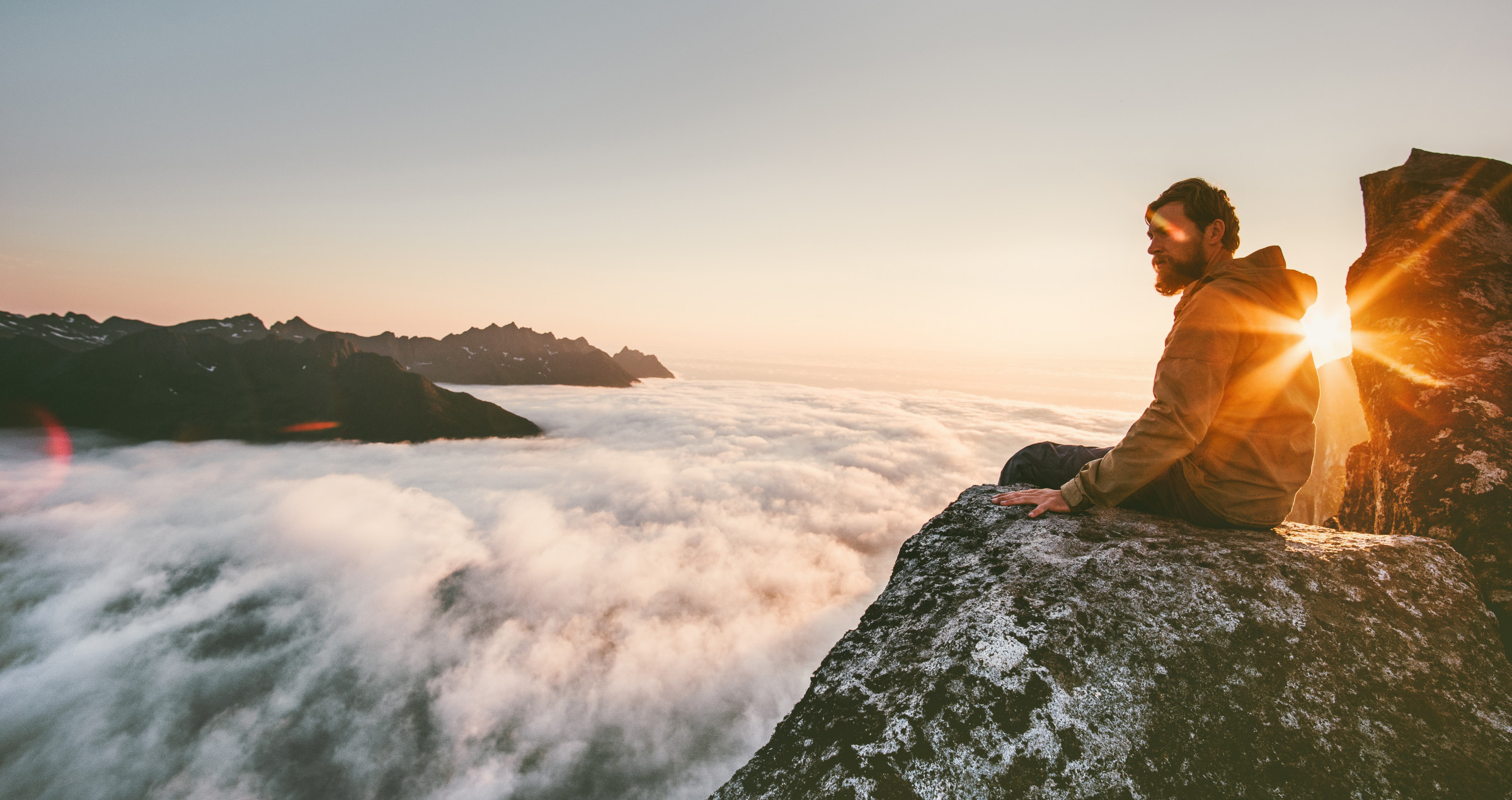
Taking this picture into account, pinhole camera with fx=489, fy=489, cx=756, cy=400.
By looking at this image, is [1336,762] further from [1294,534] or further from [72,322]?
[72,322]

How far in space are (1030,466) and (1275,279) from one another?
2.16 meters

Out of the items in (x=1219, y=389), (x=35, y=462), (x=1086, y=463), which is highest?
(x=1219, y=389)

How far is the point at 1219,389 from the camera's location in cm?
277

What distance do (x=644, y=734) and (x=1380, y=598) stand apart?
328 feet

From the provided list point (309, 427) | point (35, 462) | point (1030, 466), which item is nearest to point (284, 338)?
point (309, 427)

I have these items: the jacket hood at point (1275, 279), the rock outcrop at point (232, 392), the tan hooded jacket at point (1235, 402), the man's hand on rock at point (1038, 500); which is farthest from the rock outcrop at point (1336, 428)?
the rock outcrop at point (232, 392)

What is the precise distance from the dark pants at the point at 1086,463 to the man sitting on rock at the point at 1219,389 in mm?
12

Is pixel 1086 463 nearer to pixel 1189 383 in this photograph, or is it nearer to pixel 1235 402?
pixel 1235 402

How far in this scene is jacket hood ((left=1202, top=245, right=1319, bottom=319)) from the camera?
2.86 metres

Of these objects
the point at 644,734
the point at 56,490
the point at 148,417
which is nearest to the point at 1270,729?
the point at 644,734

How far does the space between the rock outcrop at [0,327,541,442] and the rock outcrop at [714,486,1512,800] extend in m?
138

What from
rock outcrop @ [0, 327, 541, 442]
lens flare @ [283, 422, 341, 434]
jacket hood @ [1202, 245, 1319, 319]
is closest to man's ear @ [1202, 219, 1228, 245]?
jacket hood @ [1202, 245, 1319, 319]

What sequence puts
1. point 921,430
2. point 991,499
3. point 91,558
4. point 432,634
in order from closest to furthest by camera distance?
point 991,499
point 432,634
point 91,558
point 921,430

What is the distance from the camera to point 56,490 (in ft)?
400
